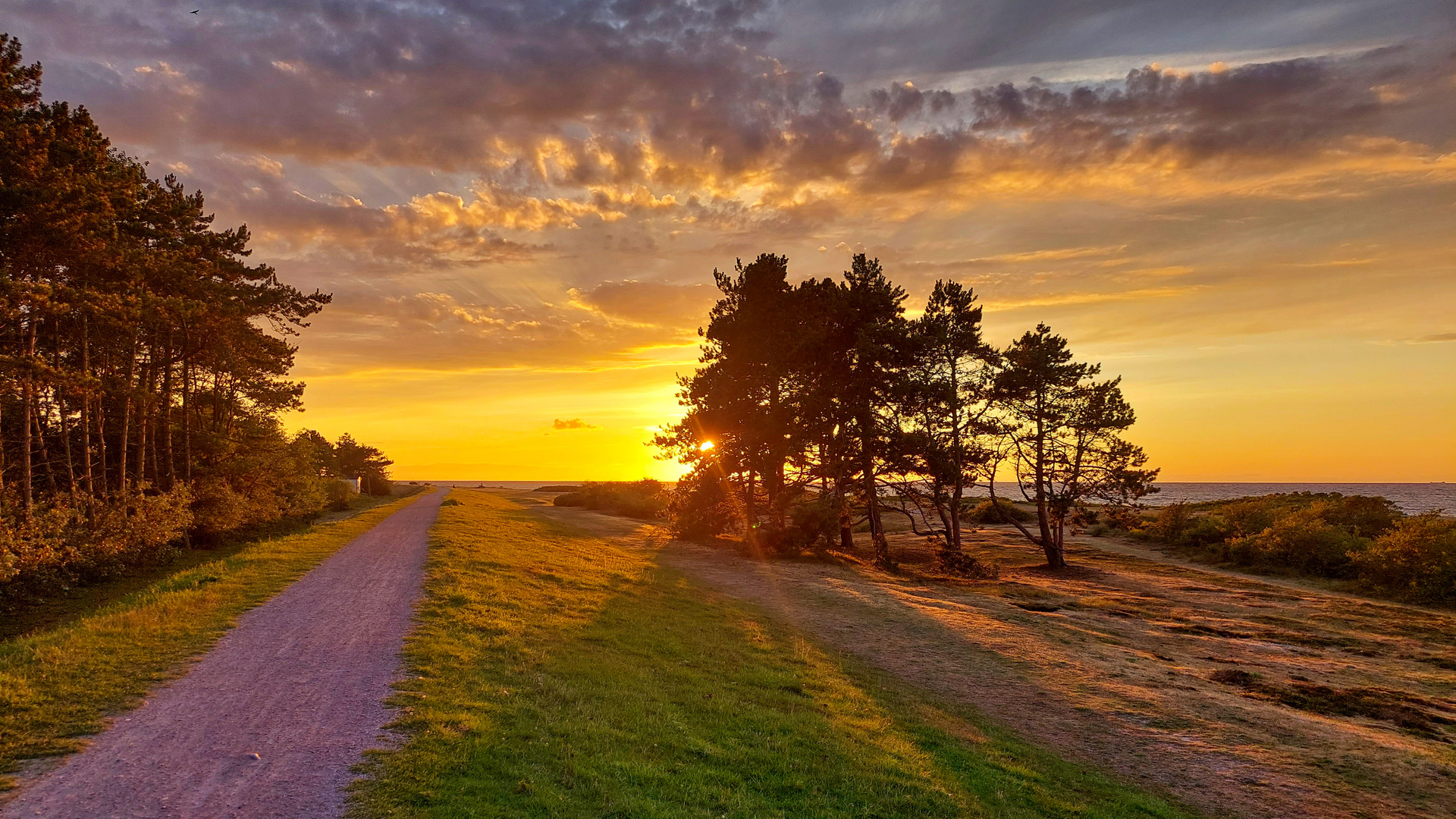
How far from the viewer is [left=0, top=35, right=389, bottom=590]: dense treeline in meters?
19.0

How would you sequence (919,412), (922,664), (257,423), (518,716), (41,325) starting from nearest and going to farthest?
(518,716) → (922,664) → (41,325) → (919,412) → (257,423)

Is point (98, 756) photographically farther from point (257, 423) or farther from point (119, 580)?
point (257, 423)

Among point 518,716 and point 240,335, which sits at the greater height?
point 240,335

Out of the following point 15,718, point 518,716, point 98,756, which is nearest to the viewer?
point 98,756

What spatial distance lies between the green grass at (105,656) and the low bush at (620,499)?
159 ft

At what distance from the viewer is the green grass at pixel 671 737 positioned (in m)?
7.43

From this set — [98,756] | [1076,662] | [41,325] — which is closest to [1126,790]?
[1076,662]

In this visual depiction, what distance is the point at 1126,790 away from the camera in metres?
9.37

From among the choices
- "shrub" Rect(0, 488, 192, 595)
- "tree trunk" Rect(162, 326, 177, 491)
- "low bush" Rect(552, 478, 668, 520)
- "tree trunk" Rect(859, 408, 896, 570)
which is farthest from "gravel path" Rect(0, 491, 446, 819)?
"low bush" Rect(552, 478, 668, 520)

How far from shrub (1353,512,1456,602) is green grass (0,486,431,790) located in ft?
140

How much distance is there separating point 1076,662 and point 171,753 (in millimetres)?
19216

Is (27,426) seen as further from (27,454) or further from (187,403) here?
(187,403)

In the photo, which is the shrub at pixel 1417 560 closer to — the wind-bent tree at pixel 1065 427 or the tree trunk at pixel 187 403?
the wind-bent tree at pixel 1065 427

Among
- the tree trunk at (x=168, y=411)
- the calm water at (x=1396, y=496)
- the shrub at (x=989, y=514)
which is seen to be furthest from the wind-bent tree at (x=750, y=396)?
the calm water at (x=1396, y=496)
